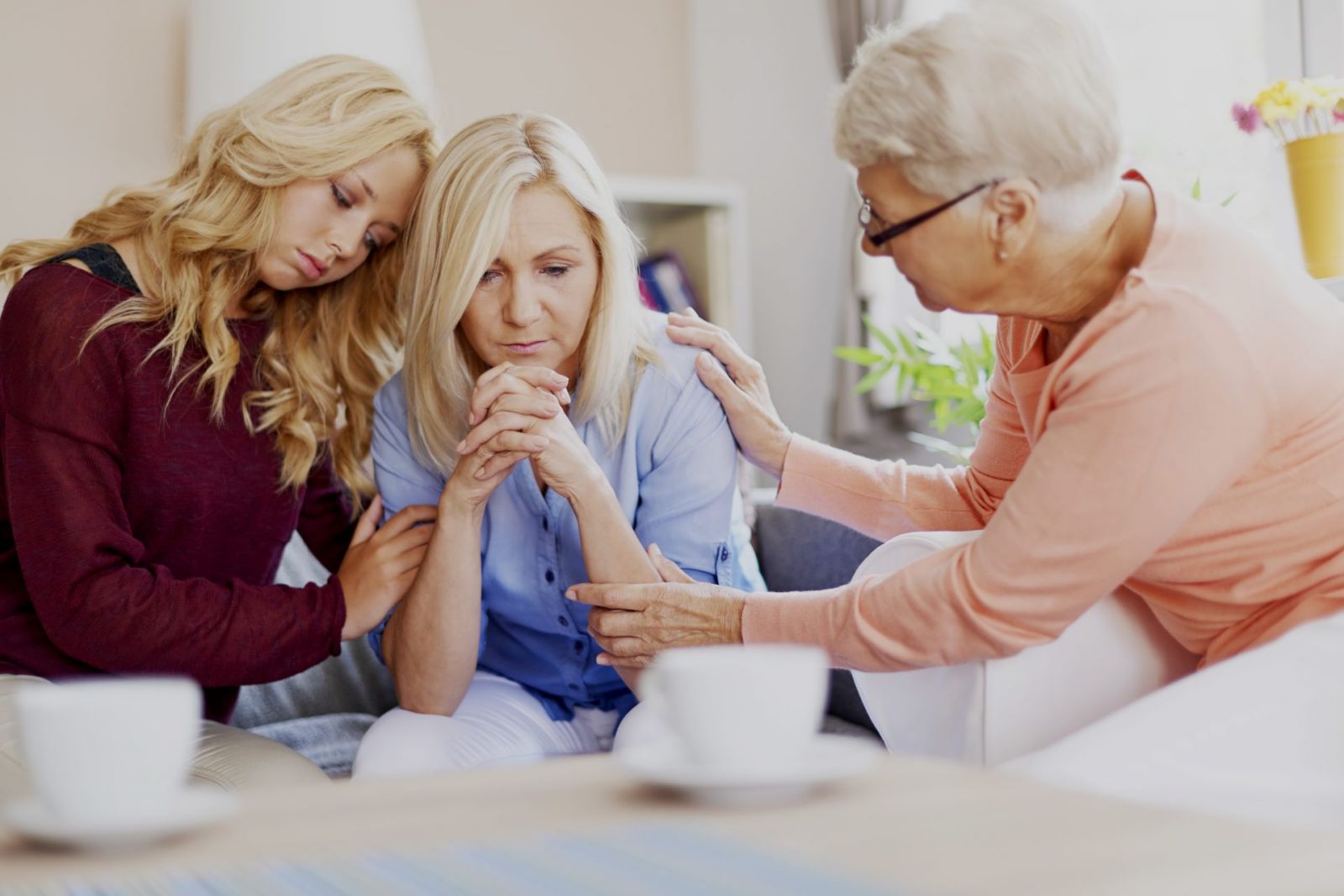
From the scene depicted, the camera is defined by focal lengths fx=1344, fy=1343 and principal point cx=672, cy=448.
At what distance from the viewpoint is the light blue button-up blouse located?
1.71 metres

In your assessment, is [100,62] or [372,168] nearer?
[372,168]

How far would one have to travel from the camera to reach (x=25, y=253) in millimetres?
1771

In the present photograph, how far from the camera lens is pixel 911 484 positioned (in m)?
1.72

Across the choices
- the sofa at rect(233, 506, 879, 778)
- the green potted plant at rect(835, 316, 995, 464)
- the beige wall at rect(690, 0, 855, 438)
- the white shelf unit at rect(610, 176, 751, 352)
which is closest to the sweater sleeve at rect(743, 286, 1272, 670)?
the sofa at rect(233, 506, 879, 778)

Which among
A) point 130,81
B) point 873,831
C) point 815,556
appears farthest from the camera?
point 130,81

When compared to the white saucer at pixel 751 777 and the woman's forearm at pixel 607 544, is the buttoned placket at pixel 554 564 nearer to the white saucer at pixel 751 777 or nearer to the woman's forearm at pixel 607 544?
the woman's forearm at pixel 607 544

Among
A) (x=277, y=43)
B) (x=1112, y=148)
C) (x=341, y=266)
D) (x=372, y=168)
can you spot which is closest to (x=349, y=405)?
(x=341, y=266)

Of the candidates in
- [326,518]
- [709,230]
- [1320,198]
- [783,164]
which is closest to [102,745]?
[326,518]

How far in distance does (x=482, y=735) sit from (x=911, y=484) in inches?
24.7

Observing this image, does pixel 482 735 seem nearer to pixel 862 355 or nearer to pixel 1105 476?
pixel 1105 476

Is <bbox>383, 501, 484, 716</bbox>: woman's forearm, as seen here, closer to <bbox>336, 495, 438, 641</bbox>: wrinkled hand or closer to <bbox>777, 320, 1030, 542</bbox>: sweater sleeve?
<bbox>336, 495, 438, 641</bbox>: wrinkled hand

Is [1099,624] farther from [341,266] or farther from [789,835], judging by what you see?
[341,266]

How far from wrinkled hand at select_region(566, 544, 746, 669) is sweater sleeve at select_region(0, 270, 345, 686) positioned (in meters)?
0.40

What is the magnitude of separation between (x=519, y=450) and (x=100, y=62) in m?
2.19
